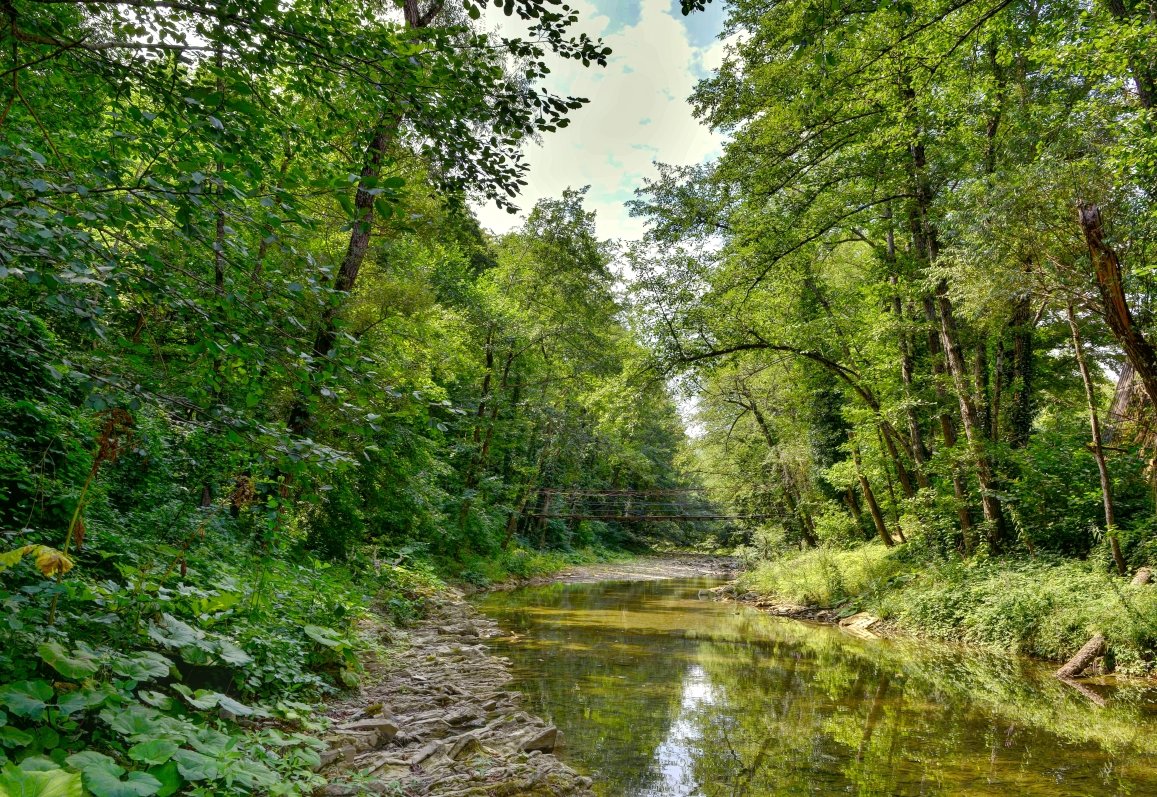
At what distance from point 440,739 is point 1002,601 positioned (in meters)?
8.49

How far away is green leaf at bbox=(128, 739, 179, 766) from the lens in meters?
1.92

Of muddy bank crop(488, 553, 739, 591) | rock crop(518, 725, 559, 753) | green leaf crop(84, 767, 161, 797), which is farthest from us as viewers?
muddy bank crop(488, 553, 739, 591)

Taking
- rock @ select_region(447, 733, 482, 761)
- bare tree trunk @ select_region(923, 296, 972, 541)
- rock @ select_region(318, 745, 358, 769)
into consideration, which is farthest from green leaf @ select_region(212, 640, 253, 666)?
bare tree trunk @ select_region(923, 296, 972, 541)

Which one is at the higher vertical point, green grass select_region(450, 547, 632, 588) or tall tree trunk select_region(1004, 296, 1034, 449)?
tall tree trunk select_region(1004, 296, 1034, 449)

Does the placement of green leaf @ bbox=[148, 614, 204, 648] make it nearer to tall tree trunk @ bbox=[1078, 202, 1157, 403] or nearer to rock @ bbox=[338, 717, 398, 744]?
rock @ bbox=[338, 717, 398, 744]

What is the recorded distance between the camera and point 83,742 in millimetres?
2074

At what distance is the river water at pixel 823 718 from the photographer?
416cm

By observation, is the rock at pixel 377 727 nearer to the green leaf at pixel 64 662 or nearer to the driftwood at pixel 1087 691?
the green leaf at pixel 64 662

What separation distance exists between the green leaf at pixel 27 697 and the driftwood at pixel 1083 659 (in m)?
9.19

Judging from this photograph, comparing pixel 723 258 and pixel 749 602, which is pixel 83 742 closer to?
pixel 723 258

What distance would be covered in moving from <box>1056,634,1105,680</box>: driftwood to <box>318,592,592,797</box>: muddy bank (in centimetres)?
636

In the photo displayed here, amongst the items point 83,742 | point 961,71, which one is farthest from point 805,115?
point 83,742

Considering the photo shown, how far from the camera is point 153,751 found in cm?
197

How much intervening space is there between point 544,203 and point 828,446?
10187mm
